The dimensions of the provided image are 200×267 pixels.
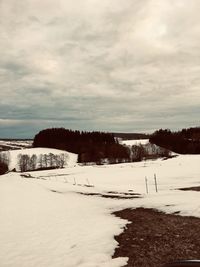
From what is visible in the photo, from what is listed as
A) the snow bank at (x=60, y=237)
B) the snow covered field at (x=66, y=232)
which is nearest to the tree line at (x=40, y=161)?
the snow covered field at (x=66, y=232)

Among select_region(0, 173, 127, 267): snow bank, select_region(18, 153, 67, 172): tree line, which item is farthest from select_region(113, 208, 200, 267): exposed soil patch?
select_region(18, 153, 67, 172): tree line

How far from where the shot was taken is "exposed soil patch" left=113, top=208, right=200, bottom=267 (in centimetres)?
1051

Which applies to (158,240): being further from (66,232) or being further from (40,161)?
(40,161)

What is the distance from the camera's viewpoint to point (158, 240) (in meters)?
12.4

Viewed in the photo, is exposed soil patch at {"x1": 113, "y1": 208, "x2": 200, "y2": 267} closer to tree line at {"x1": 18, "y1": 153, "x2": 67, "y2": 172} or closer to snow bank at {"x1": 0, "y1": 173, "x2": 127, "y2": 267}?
snow bank at {"x1": 0, "y1": 173, "x2": 127, "y2": 267}

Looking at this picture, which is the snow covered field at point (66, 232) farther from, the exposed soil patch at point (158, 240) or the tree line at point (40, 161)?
the tree line at point (40, 161)

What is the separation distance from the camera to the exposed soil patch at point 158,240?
1051 centimetres

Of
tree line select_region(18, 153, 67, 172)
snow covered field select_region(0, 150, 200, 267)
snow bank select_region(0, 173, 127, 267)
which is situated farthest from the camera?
tree line select_region(18, 153, 67, 172)

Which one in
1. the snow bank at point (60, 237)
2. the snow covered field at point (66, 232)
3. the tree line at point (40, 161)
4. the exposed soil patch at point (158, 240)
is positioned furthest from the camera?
the tree line at point (40, 161)

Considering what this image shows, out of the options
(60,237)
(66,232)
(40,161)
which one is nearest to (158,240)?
(60,237)

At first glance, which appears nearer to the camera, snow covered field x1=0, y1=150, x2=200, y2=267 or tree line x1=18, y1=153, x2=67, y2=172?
snow covered field x1=0, y1=150, x2=200, y2=267

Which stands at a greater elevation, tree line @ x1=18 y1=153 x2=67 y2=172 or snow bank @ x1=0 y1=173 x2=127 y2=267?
tree line @ x1=18 y1=153 x2=67 y2=172

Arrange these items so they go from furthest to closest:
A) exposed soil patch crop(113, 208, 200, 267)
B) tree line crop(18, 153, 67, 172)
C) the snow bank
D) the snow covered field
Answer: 1. tree line crop(18, 153, 67, 172)
2. the snow covered field
3. the snow bank
4. exposed soil patch crop(113, 208, 200, 267)

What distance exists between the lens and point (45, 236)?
14.7 meters
